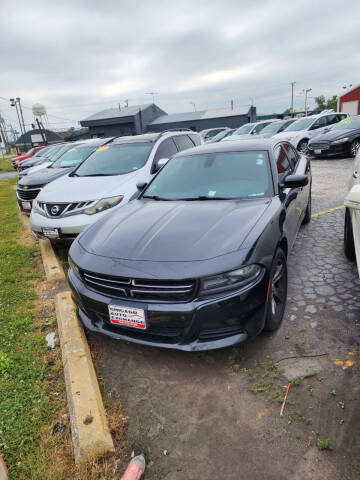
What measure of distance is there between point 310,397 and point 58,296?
2.79 metres

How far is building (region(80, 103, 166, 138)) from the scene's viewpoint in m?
38.3

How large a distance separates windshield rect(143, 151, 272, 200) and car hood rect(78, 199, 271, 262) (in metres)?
0.19

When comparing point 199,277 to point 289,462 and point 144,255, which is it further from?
point 289,462

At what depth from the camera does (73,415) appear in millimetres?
2158

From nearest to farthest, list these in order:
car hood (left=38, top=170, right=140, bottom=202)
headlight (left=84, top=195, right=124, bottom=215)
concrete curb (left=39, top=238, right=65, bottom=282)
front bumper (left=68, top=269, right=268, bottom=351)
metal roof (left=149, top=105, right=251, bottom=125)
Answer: front bumper (left=68, top=269, right=268, bottom=351), concrete curb (left=39, top=238, right=65, bottom=282), headlight (left=84, top=195, right=124, bottom=215), car hood (left=38, top=170, right=140, bottom=202), metal roof (left=149, top=105, right=251, bottom=125)

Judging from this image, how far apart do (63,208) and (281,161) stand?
309 cm

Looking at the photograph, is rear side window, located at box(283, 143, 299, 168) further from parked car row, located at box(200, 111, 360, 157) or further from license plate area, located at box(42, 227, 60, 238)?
parked car row, located at box(200, 111, 360, 157)

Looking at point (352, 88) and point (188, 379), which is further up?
point (352, 88)

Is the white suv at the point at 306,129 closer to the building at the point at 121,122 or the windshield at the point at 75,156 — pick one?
the windshield at the point at 75,156

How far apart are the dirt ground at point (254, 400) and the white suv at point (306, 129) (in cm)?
1202

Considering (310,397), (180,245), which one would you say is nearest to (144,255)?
(180,245)

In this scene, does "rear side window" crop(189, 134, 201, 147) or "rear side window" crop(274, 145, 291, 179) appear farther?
"rear side window" crop(189, 134, 201, 147)

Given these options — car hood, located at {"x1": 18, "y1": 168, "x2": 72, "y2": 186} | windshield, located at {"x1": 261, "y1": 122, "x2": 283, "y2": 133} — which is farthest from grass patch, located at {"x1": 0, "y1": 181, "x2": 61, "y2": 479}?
windshield, located at {"x1": 261, "y1": 122, "x2": 283, "y2": 133}

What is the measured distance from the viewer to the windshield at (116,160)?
5559mm
